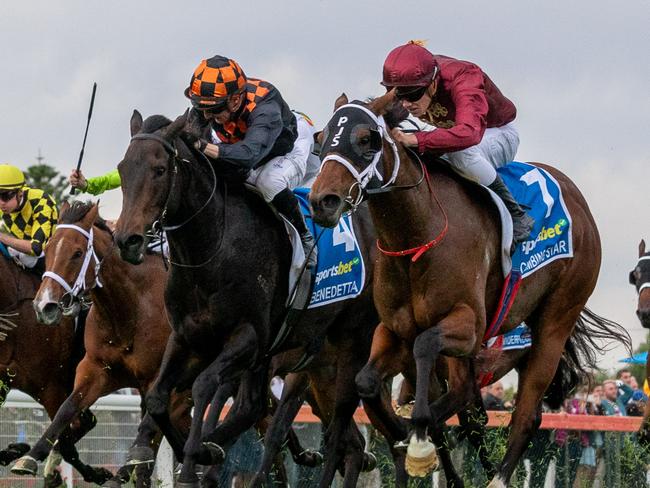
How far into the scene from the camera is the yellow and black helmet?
32.5 feet

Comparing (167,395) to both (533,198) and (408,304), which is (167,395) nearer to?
(408,304)

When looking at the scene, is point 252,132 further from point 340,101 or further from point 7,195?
point 7,195

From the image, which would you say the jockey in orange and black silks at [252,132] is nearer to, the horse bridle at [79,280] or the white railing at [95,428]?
the horse bridle at [79,280]

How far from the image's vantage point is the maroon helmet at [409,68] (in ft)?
22.9

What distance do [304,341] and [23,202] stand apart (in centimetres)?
305

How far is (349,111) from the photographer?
6457 mm

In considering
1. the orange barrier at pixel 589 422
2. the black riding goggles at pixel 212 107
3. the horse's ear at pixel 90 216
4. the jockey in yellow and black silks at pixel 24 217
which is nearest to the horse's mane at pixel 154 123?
the black riding goggles at pixel 212 107

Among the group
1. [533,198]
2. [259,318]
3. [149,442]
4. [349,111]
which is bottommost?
[149,442]

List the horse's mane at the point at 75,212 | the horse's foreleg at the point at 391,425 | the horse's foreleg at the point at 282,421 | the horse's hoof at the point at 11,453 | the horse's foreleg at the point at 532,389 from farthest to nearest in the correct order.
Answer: the horse's hoof at the point at 11,453 → the horse's mane at the point at 75,212 → the horse's foreleg at the point at 282,421 → the horse's foreleg at the point at 532,389 → the horse's foreleg at the point at 391,425

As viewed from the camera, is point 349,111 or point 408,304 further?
point 408,304

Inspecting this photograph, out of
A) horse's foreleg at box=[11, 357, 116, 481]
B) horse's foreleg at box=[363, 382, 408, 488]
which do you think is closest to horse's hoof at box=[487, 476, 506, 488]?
horse's foreleg at box=[363, 382, 408, 488]

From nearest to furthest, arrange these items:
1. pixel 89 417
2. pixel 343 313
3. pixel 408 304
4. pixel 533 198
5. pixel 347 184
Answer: pixel 347 184
pixel 408 304
pixel 533 198
pixel 343 313
pixel 89 417

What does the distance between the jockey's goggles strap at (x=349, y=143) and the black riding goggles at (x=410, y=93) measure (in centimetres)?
48

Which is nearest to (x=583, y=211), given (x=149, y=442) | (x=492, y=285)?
(x=492, y=285)
